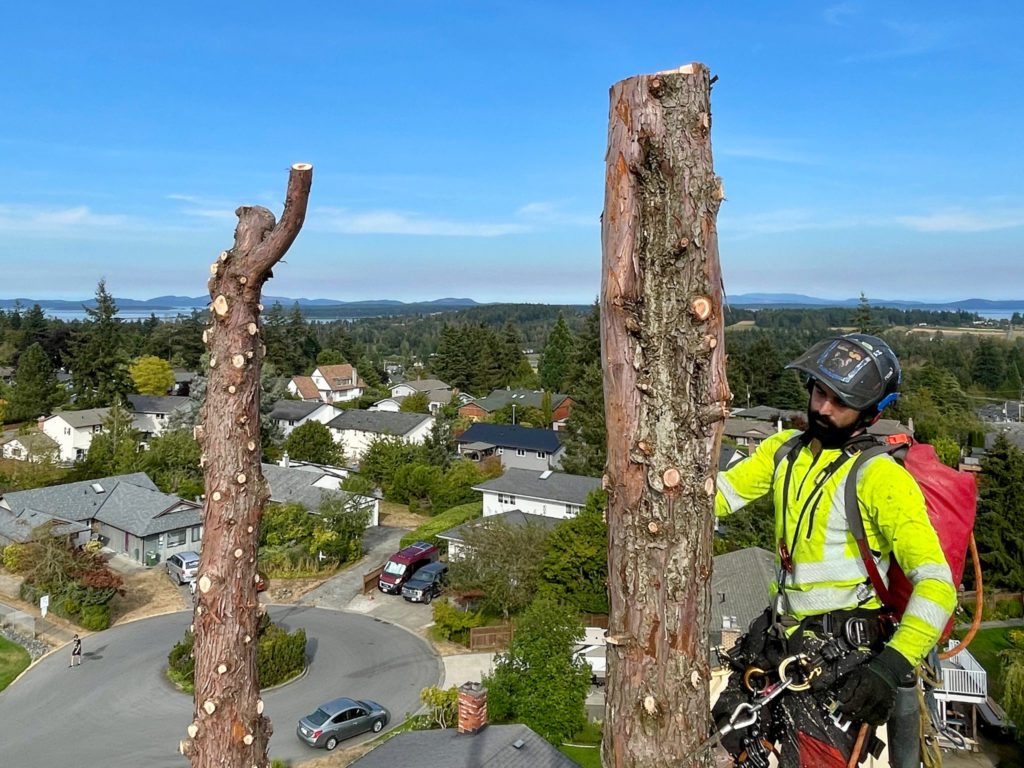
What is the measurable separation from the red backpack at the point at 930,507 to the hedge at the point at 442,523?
2391 centimetres

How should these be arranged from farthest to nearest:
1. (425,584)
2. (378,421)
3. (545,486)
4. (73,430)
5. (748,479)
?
(378,421), (73,430), (545,486), (425,584), (748,479)

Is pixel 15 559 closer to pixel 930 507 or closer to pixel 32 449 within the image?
pixel 32 449

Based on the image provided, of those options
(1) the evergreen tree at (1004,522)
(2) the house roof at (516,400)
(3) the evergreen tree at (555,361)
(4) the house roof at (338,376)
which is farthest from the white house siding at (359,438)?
(1) the evergreen tree at (1004,522)

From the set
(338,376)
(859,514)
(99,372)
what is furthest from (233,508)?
(338,376)

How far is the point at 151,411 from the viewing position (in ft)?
152

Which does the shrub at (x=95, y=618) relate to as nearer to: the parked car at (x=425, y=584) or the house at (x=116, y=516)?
the house at (x=116, y=516)

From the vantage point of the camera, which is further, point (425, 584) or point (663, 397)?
point (425, 584)

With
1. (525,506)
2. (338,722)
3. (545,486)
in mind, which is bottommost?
(338,722)

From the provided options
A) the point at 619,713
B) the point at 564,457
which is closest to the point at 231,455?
the point at 619,713

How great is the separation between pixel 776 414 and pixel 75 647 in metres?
47.6

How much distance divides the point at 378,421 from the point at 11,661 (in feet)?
84.4

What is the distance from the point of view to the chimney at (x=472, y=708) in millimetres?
10578

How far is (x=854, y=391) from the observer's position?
2.80 metres

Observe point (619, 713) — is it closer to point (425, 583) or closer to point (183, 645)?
point (183, 645)
